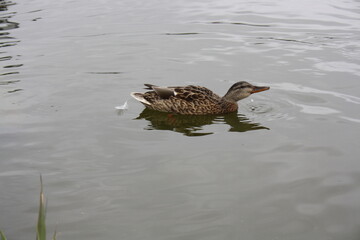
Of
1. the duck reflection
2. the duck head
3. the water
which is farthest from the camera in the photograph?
the duck head

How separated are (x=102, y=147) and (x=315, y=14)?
31.5ft

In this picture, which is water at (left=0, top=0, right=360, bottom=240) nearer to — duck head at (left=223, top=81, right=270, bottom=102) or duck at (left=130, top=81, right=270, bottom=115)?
duck at (left=130, top=81, right=270, bottom=115)

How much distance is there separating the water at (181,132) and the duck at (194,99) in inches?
8.2

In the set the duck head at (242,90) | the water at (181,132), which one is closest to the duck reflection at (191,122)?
the water at (181,132)

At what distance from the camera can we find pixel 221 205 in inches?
212

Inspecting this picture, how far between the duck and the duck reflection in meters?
0.10

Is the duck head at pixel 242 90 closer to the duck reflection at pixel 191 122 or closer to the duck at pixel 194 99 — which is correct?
the duck at pixel 194 99

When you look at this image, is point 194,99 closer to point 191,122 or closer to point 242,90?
point 191,122

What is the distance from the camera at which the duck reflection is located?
7.79 m

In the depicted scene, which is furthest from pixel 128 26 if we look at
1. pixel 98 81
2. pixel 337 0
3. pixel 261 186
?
pixel 261 186

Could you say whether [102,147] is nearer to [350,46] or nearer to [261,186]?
[261,186]

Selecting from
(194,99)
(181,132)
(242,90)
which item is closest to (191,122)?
(194,99)

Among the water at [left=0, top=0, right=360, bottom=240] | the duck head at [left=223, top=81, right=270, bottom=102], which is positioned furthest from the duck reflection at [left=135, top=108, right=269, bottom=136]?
the duck head at [left=223, top=81, right=270, bottom=102]

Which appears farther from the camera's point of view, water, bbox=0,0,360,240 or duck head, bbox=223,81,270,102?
duck head, bbox=223,81,270,102
